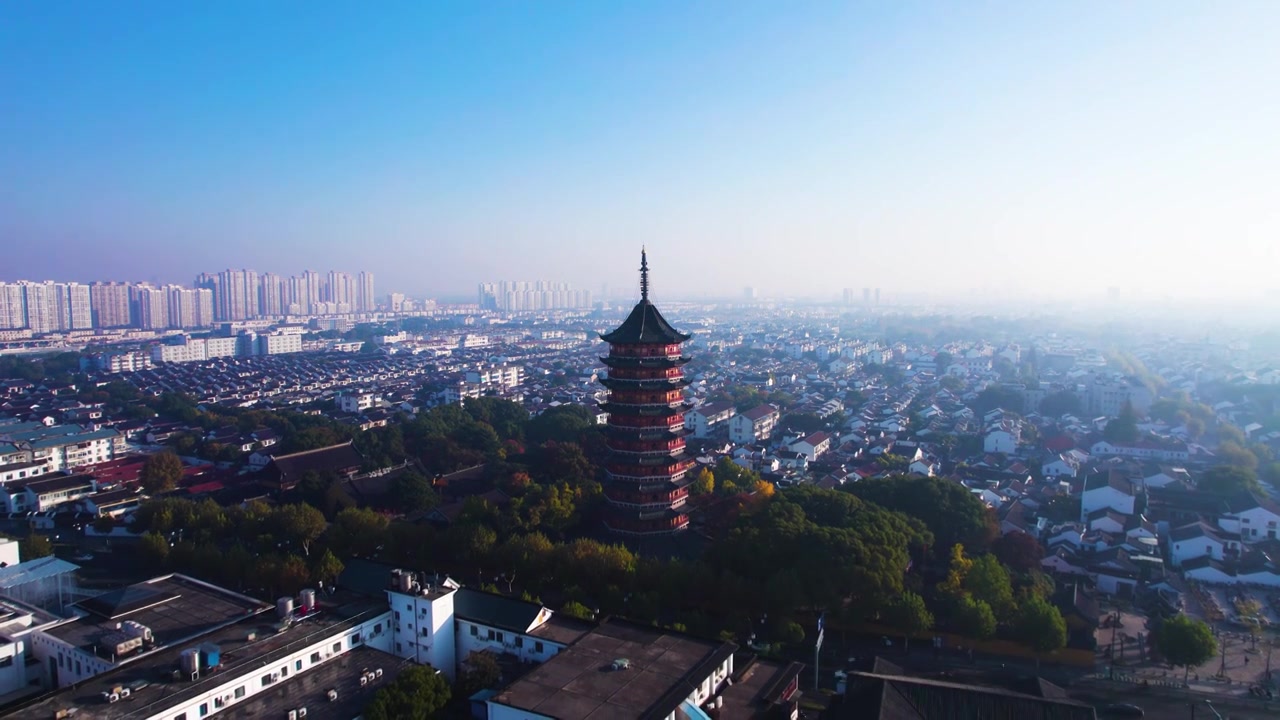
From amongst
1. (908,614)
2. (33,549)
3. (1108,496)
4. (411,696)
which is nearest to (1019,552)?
(908,614)

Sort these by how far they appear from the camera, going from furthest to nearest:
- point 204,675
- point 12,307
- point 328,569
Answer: point 12,307, point 328,569, point 204,675

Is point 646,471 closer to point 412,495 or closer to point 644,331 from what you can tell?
point 644,331

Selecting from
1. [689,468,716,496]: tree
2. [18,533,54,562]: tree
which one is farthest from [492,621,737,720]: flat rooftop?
[18,533,54,562]: tree

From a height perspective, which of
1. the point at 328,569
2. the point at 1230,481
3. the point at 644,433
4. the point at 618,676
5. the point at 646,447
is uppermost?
the point at 644,433

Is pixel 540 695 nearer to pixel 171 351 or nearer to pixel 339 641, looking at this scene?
pixel 339 641

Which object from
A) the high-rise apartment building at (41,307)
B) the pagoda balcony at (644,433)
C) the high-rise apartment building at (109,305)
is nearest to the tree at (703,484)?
the pagoda balcony at (644,433)

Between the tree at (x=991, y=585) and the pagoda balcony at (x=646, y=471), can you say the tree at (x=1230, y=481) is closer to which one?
the tree at (x=991, y=585)
